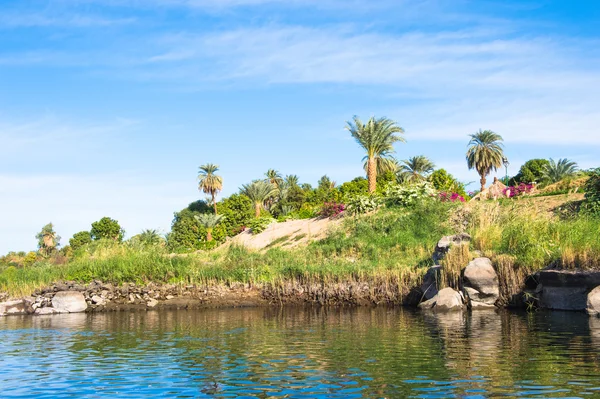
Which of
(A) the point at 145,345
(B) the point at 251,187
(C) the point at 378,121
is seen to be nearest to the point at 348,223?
(C) the point at 378,121

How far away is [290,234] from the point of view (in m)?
47.5

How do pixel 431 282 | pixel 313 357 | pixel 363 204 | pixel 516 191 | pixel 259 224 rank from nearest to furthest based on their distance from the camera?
pixel 313 357 < pixel 431 282 < pixel 363 204 < pixel 516 191 < pixel 259 224

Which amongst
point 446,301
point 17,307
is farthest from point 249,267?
point 446,301

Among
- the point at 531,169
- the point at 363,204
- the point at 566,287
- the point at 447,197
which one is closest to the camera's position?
the point at 566,287

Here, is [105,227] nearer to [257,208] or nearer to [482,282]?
[257,208]

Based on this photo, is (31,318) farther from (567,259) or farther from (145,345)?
(567,259)

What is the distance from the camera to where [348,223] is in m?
41.8

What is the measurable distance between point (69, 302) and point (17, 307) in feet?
7.15

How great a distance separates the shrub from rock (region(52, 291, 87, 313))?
2206cm

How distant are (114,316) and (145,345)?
955 centimetres

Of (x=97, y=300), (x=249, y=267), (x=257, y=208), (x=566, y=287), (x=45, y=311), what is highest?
(x=257, y=208)

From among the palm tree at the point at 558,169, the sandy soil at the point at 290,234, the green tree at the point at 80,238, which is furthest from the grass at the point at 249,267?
the green tree at the point at 80,238

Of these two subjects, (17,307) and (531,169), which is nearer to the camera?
(17,307)

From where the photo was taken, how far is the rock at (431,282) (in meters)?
24.2
